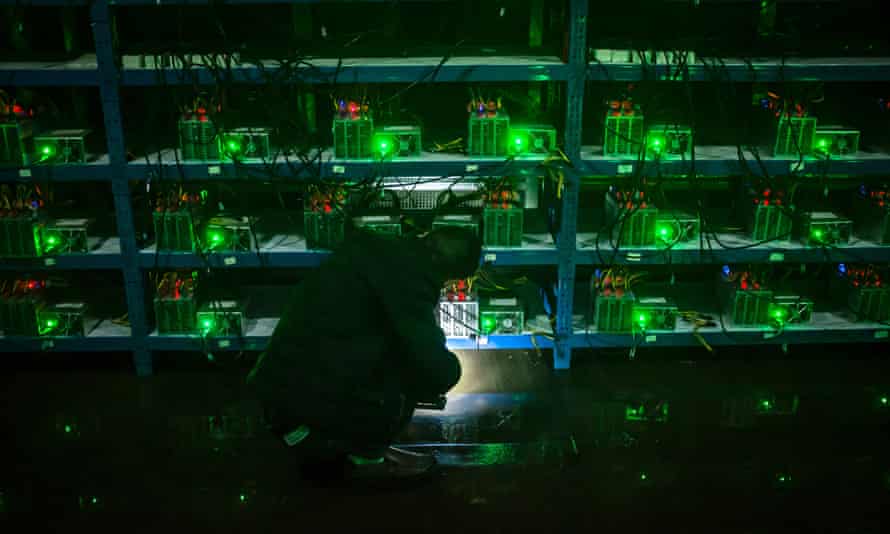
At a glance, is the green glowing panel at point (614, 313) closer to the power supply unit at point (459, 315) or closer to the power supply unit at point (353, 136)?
the power supply unit at point (459, 315)

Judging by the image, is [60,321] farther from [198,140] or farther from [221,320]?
[198,140]

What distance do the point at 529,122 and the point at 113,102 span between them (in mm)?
2130

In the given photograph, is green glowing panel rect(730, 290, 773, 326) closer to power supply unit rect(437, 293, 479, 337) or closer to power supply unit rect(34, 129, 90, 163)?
power supply unit rect(437, 293, 479, 337)

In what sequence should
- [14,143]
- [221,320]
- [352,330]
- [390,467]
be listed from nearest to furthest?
[352,330]
[390,467]
[14,143]
[221,320]

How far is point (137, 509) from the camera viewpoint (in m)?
3.62

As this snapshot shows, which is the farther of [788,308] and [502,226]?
[788,308]

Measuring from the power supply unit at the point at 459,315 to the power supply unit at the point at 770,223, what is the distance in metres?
1.56

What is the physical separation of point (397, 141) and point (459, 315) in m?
1.00

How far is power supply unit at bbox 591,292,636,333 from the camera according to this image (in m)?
4.67

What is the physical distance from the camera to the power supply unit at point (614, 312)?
4.67m

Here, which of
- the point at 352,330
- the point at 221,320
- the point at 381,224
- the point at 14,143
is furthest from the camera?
the point at 221,320

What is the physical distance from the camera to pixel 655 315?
15.5 ft

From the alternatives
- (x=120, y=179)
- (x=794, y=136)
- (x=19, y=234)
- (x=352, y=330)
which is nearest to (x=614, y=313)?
(x=794, y=136)

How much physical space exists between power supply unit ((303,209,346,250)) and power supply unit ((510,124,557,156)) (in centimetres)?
97
